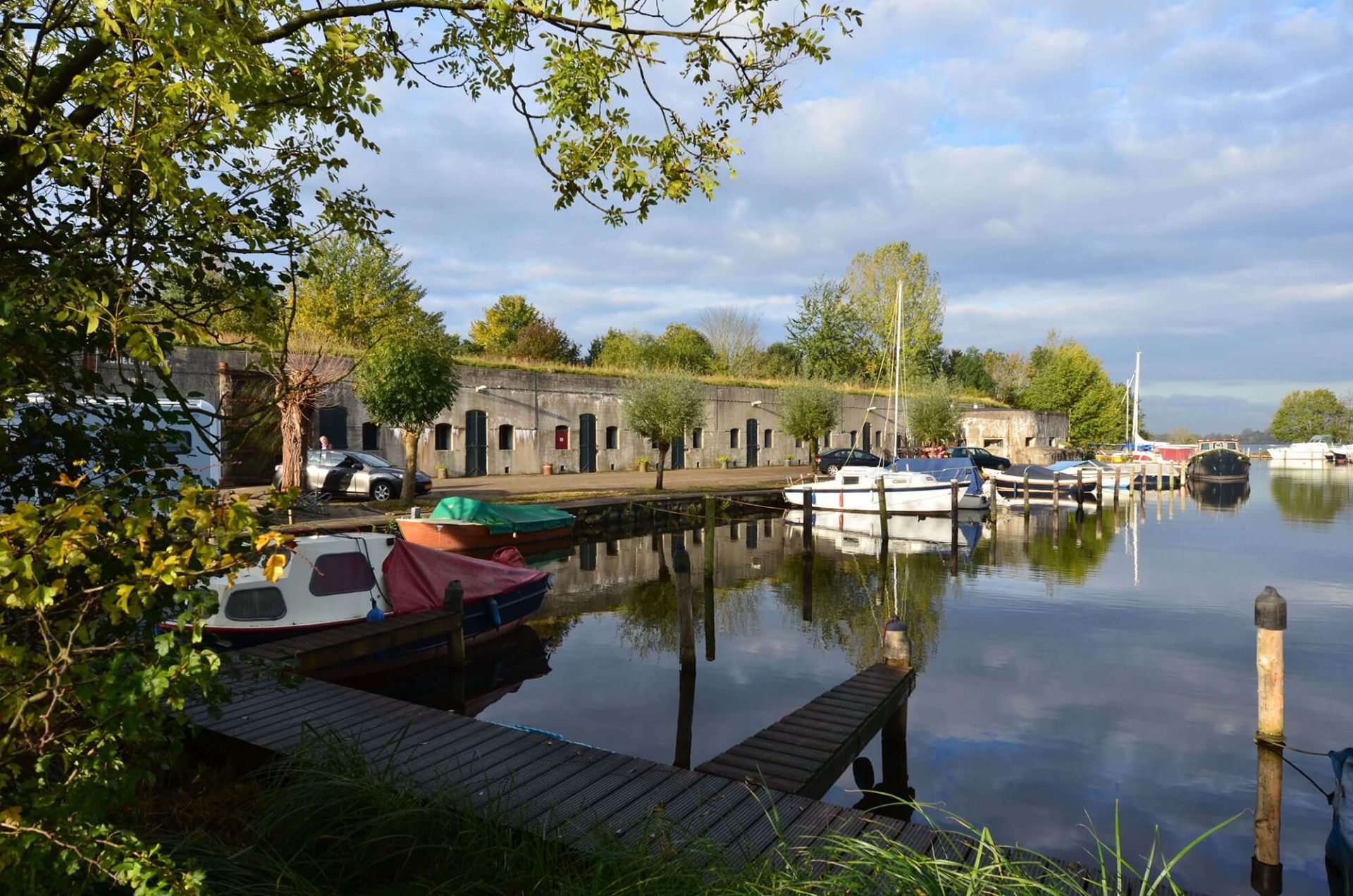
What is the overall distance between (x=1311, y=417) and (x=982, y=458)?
85.9m

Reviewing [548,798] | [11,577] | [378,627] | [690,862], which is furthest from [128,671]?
[378,627]

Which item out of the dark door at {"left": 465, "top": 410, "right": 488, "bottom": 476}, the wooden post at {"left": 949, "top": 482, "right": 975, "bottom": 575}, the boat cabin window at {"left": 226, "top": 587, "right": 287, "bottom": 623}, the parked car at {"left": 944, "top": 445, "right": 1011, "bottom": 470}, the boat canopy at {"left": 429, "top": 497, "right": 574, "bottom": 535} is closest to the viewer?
the boat cabin window at {"left": 226, "top": 587, "right": 287, "bottom": 623}

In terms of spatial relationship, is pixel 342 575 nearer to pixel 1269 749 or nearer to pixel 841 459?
pixel 1269 749

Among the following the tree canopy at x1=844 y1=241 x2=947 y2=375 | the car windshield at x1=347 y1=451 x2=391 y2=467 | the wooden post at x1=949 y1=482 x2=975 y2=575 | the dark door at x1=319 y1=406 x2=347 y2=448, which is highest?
the tree canopy at x1=844 y1=241 x2=947 y2=375

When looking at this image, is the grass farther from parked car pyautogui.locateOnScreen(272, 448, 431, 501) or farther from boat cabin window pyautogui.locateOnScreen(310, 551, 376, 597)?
parked car pyautogui.locateOnScreen(272, 448, 431, 501)

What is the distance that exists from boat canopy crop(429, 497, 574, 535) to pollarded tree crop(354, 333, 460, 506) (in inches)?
170

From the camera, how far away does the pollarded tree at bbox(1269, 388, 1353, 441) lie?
326 feet

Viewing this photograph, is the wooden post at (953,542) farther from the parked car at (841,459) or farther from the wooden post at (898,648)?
the wooden post at (898,648)

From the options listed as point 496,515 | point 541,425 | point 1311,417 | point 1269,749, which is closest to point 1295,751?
point 1269,749

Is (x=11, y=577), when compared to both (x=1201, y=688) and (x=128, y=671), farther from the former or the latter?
(x=1201, y=688)

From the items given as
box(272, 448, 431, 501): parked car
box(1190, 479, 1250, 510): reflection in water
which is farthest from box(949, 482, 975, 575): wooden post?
box(1190, 479, 1250, 510): reflection in water

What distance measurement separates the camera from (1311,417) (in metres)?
101

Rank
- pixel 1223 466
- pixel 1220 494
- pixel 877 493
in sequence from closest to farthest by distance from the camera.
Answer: pixel 877 493 → pixel 1220 494 → pixel 1223 466

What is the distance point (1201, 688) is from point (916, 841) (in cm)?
841
